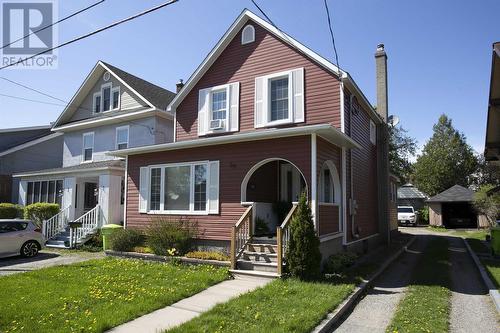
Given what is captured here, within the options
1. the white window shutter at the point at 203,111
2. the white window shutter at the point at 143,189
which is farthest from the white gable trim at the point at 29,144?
the white window shutter at the point at 203,111

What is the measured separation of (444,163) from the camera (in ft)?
166

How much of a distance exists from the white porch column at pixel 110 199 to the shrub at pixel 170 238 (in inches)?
215

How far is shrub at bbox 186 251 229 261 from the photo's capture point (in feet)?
37.0

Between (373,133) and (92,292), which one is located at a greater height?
(373,133)

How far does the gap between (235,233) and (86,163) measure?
47.8ft

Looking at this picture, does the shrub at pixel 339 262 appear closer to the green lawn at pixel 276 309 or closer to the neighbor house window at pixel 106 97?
the green lawn at pixel 276 309

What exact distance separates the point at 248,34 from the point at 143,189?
24.3 feet

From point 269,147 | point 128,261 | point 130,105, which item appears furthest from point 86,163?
point 269,147

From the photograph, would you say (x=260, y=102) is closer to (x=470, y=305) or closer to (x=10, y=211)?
(x=470, y=305)

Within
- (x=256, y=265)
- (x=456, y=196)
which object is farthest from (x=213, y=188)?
(x=456, y=196)

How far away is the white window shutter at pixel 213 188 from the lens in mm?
12414

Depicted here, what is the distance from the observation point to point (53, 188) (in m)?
20.8

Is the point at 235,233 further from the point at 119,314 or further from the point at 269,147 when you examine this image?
the point at 119,314

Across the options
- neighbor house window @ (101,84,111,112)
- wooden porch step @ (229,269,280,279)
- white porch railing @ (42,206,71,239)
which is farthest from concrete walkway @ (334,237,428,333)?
neighbor house window @ (101,84,111,112)
